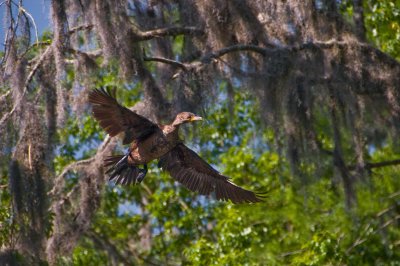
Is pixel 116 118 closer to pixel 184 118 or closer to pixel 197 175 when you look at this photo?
pixel 184 118

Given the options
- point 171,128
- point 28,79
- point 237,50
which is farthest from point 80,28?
point 171,128

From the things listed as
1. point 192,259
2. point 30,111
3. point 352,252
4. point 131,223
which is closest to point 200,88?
point 30,111

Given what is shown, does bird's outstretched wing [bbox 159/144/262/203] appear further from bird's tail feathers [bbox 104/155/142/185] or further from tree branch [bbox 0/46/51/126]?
tree branch [bbox 0/46/51/126]

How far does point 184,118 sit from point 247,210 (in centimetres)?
373

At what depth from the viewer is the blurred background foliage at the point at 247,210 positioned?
922cm

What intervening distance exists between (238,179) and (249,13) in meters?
3.43

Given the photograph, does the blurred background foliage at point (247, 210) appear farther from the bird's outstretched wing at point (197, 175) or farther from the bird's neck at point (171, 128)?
the bird's neck at point (171, 128)

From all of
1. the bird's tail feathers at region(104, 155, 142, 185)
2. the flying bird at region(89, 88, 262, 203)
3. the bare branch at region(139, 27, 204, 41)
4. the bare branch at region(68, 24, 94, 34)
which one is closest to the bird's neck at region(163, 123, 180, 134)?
the flying bird at region(89, 88, 262, 203)

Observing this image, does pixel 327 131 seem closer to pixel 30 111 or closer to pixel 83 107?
pixel 83 107

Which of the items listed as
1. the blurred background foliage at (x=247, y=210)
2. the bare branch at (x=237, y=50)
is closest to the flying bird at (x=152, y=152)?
the blurred background foliage at (x=247, y=210)

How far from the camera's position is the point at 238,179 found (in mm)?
11531

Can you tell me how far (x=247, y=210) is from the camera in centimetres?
1055

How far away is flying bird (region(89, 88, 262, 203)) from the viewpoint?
6.80 m

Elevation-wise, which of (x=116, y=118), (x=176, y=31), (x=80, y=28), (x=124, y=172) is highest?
(x=176, y=31)
